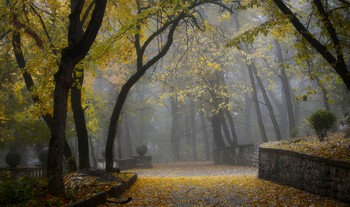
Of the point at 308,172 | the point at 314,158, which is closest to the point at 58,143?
the point at 314,158

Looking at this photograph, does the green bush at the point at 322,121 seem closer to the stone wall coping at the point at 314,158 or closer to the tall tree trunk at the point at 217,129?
the stone wall coping at the point at 314,158

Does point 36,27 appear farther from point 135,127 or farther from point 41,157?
point 135,127

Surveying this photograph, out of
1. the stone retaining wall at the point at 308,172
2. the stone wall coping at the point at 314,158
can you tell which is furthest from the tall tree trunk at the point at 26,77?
the stone wall coping at the point at 314,158

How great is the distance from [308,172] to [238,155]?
15256 mm

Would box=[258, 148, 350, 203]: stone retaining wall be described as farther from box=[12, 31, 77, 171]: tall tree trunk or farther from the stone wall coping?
box=[12, 31, 77, 171]: tall tree trunk

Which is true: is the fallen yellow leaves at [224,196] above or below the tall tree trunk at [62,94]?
below

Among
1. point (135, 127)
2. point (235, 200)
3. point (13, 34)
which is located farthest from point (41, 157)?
point (135, 127)

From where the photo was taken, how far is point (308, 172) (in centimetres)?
957

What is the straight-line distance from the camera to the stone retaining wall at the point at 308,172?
25.5ft

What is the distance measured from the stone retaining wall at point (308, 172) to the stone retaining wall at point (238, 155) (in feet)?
27.9

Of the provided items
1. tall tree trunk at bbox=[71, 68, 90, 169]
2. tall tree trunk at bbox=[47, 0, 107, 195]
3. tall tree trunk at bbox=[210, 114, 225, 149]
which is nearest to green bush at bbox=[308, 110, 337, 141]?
tall tree trunk at bbox=[71, 68, 90, 169]

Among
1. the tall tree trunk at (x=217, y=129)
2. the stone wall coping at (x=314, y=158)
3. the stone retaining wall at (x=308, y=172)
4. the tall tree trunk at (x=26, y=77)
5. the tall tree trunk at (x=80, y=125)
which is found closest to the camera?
the stone wall coping at (x=314, y=158)

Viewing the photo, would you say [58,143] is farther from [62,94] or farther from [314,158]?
[314,158]

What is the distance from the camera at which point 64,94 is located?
8.12 m
